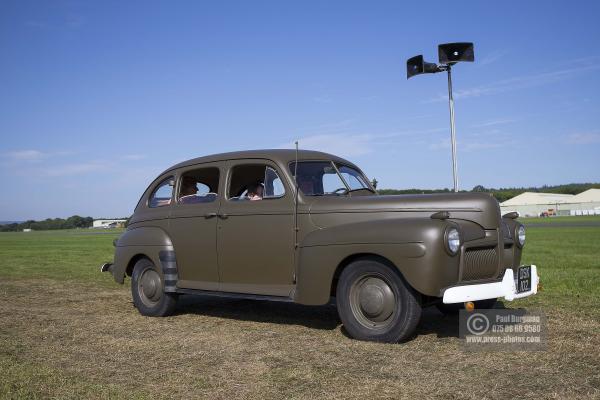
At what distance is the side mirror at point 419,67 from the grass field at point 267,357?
4.10m

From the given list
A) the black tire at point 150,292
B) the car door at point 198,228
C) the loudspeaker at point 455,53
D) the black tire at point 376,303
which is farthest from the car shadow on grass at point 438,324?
the loudspeaker at point 455,53

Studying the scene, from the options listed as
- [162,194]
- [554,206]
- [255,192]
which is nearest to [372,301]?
[255,192]

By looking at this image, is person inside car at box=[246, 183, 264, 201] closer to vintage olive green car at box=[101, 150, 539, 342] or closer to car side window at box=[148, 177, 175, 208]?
vintage olive green car at box=[101, 150, 539, 342]

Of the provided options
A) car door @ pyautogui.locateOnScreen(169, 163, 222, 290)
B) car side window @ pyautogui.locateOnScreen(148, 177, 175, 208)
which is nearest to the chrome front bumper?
car door @ pyautogui.locateOnScreen(169, 163, 222, 290)

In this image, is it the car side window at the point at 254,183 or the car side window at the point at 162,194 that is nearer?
the car side window at the point at 254,183

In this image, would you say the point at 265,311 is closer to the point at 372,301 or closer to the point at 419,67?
the point at 372,301

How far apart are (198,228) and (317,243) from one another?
1.94m

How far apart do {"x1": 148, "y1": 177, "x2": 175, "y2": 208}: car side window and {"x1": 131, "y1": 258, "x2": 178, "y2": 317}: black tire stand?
80 centimetres

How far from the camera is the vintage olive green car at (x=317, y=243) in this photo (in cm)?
490

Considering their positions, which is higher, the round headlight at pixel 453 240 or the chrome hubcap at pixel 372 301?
the round headlight at pixel 453 240

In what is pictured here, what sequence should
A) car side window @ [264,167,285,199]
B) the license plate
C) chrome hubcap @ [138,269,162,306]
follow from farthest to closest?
chrome hubcap @ [138,269,162,306] < car side window @ [264,167,285,199] < the license plate

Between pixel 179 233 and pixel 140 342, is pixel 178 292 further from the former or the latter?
pixel 140 342

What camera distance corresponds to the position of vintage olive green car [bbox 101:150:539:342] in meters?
4.90

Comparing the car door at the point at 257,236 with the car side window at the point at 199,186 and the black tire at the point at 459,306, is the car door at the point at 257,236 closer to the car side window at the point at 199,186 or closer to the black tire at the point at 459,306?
the car side window at the point at 199,186
